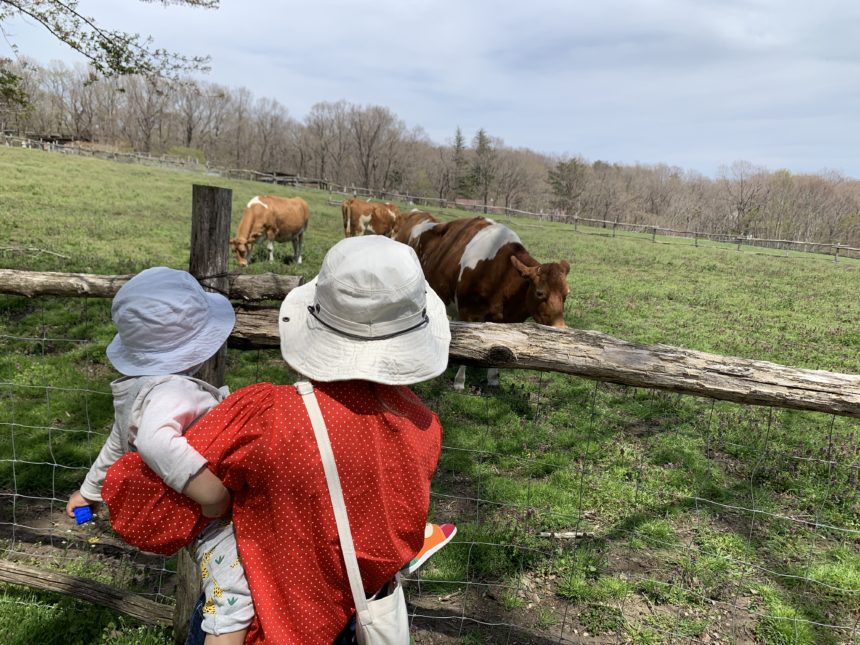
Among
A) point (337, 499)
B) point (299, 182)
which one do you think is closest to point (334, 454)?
point (337, 499)

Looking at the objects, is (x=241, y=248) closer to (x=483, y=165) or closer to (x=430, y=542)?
(x=430, y=542)

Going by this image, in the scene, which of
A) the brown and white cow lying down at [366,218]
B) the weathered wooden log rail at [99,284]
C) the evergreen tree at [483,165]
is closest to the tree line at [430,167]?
the evergreen tree at [483,165]

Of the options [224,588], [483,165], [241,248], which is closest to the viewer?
[224,588]

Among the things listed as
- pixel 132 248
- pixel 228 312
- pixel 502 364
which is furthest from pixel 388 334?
pixel 132 248

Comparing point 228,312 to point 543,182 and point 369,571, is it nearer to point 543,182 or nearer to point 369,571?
point 369,571

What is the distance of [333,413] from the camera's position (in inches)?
55.9

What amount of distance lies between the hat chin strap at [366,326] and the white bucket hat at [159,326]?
1.83 feet

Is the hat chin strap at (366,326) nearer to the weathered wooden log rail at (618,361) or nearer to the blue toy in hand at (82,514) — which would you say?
the weathered wooden log rail at (618,361)

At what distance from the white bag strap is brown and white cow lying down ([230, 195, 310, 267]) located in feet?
41.9

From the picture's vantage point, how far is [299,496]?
1435 mm

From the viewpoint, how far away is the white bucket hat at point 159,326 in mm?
1692

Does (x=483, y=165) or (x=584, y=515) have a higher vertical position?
(x=483, y=165)

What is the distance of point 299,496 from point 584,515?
3.27 metres

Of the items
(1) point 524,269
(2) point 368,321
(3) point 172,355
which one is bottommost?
(3) point 172,355
